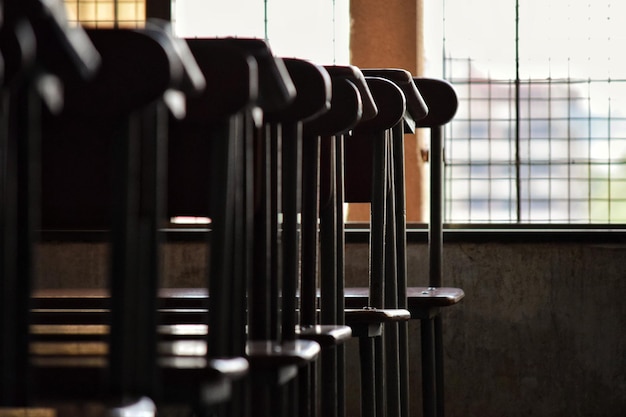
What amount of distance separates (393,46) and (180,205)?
3.05 metres

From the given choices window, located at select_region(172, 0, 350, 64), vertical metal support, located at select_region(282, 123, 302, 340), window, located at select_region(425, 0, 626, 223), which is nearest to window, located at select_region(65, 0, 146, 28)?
window, located at select_region(172, 0, 350, 64)

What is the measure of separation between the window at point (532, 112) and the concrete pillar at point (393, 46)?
161 millimetres

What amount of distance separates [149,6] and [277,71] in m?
3.33

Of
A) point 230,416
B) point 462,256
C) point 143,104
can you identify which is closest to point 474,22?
point 462,256

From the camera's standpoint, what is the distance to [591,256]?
4371mm

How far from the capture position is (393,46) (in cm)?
470

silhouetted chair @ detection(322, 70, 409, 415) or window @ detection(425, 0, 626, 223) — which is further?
window @ detection(425, 0, 626, 223)

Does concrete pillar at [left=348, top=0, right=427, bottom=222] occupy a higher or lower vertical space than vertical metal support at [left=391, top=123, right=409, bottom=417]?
higher

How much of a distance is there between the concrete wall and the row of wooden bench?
1.79m

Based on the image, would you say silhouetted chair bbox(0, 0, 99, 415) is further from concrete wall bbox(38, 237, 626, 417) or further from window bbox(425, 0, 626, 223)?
window bbox(425, 0, 626, 223)

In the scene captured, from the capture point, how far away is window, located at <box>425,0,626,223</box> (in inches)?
188

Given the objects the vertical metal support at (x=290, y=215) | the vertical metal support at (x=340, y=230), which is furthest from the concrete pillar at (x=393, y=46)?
the vertical metal support at (x=290, y=215)

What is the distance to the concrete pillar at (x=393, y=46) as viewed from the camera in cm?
469

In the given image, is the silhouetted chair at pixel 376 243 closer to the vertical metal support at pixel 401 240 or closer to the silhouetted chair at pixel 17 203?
the vertical metal support at pixel 401 240
